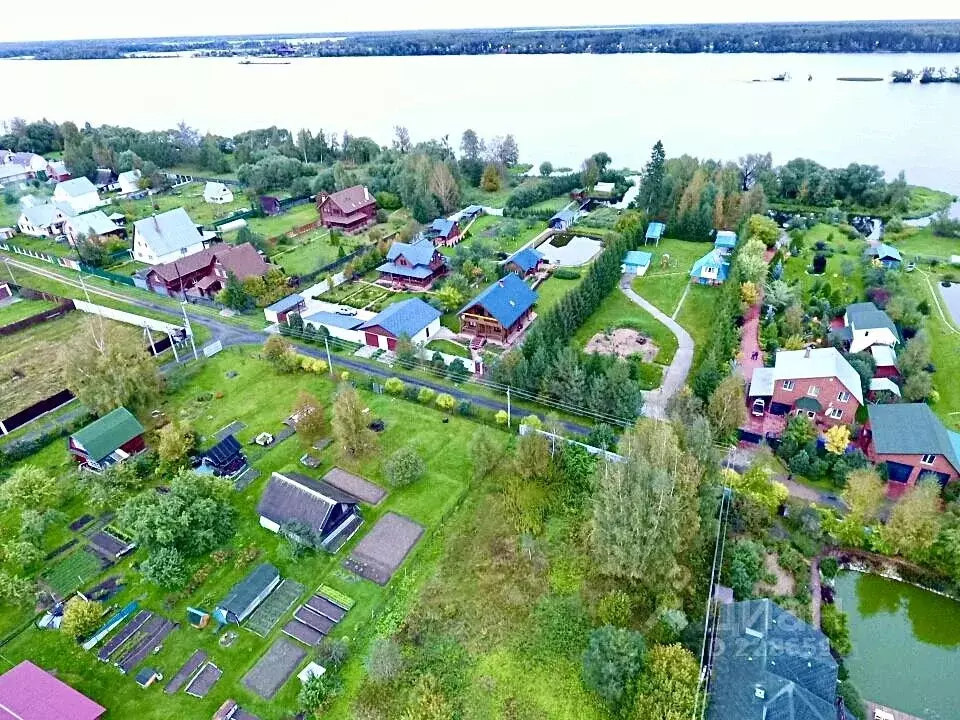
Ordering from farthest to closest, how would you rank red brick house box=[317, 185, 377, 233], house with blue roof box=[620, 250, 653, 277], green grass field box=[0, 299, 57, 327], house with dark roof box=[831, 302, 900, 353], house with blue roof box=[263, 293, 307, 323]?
red brick house box=[317, 185, 377, 233] < house with blue roof box=[620, 250, 653, 277] < green grass field box=[0, 299, 57, 327] < house with blue roof box=[263, 293, 307, 323] < house with dark roof box=[831, 302, 900, 353]

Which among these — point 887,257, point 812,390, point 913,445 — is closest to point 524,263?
point 812,390

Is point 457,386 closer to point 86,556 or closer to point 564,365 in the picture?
point 564,365

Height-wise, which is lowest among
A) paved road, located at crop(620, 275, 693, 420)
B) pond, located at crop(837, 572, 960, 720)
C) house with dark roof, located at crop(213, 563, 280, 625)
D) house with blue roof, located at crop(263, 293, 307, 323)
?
pond, located at crop(837, 572, 960, 720)

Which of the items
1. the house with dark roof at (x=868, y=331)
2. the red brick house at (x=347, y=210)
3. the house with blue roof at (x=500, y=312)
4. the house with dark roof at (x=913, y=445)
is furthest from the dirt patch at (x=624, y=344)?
the red brick house at (x=347, y=210)

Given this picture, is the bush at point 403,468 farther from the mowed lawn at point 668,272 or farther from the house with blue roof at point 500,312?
the mowed lawn at point 668,272

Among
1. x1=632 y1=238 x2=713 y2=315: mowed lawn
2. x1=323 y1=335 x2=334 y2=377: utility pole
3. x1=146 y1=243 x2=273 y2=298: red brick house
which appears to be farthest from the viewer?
x1=146 y1=243 x2=273 y2=298: red brick house

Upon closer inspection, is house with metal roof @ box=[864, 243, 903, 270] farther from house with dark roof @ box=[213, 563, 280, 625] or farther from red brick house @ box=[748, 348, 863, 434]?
house with dark roof @ box=[213, 563, 280, 625]

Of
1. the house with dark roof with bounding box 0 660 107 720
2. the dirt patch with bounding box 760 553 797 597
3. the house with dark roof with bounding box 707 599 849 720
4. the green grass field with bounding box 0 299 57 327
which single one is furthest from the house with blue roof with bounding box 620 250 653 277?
the green grass field with bounding box 0 299 57 327
